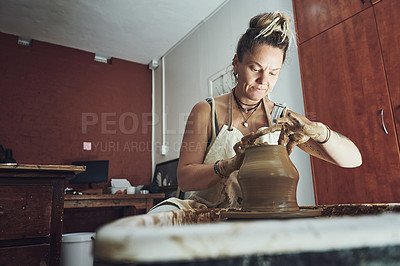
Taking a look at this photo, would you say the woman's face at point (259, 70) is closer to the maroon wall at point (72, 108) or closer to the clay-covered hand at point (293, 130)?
the clay-covered hand at point (293, 130)

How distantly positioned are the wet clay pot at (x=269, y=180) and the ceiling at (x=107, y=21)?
132 inches

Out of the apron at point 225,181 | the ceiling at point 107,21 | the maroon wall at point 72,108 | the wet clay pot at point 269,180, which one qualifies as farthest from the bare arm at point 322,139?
the maroon wall at point 72,108

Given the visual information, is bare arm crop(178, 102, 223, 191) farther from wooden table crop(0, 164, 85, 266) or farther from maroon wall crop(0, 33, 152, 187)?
maroon wall crop(0, 33, 152, 187)

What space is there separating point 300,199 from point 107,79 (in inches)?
148

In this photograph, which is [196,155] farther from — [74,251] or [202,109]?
[74,251]

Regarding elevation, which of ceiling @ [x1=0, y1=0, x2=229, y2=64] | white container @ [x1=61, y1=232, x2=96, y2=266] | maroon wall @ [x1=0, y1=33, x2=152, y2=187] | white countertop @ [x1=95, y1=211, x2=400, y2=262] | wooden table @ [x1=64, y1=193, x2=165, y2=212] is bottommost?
white container @ [x1=61, y1=232, x2=96, y2=266]

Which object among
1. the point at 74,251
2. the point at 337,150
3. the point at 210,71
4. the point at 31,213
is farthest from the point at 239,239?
the point at 210,71

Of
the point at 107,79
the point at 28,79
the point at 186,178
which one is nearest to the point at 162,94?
the point at 107,79

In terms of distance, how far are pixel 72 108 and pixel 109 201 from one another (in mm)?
2134

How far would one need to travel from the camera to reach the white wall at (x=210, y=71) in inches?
108

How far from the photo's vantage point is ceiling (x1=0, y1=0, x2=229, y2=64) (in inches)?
148

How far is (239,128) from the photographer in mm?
1465

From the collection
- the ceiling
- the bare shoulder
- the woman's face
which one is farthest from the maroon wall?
the woman's face

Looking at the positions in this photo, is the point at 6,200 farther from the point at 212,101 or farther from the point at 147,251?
the point at 147,251
